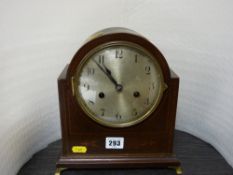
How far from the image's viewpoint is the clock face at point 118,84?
0.83 metres

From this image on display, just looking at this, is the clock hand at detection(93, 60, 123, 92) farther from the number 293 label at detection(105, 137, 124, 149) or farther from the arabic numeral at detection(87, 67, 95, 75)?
the number 293 label at detection(105, 137, 124, 149)

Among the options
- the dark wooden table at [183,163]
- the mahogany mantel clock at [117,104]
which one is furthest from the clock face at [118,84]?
the dark wooden table at [183,163]

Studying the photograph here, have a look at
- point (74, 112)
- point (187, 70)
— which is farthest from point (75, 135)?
point (187, 70)

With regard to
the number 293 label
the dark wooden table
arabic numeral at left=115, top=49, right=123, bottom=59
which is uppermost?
arabic numeral at left=115, top=49, right=123, bottom=59

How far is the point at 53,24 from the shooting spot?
107 cm

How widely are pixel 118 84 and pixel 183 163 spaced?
1.48 ft

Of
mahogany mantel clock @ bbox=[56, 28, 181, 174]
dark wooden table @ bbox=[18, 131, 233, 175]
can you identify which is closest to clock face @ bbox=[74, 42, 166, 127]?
mahogany mantel clock @ bbox=[56, 28, 181, 174]

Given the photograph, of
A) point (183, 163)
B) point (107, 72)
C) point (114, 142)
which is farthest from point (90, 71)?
point (183, 163)

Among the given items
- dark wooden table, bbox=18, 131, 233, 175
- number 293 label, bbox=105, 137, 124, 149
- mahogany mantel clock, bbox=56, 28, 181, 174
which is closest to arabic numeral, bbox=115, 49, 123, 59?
mahogany mantel clock, bbox=56, 28, 181, 174

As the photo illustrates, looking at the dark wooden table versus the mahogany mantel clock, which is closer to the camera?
the mahogany mantel clock

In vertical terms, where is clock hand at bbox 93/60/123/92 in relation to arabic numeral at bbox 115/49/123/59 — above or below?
below

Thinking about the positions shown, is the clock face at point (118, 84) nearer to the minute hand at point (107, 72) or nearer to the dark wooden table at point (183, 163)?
the minute hand at point (107, 72)

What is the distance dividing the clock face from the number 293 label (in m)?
0.06

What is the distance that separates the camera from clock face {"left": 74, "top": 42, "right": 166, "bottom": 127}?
0.83 meters
